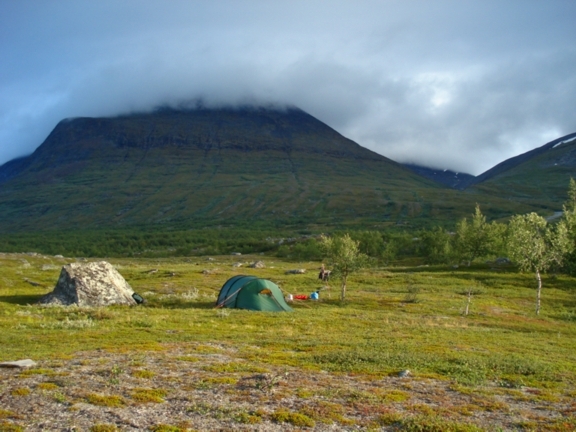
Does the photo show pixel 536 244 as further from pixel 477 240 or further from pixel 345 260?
pixel 477 240

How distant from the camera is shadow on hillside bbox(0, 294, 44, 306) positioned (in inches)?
1569

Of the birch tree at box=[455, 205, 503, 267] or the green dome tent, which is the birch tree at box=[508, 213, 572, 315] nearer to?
the green dome tent

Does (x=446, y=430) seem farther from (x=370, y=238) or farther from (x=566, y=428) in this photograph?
(x=370, y=238)

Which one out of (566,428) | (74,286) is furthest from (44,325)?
(566,428)

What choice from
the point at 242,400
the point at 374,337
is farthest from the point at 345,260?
the point at 242,400

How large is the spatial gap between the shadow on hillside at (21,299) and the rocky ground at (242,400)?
972 inches

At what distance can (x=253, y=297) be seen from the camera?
130 ft

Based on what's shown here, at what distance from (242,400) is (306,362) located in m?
6.34

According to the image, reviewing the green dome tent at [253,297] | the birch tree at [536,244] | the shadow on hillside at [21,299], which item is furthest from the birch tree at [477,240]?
the shadow on hillside at [21,299]

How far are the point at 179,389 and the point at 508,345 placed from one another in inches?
790

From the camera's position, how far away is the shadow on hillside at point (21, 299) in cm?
3985

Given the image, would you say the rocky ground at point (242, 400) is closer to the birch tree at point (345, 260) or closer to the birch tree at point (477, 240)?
the birch tree at point (345, 260)

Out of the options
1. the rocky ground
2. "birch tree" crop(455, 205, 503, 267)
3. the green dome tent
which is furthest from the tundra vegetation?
"birch tree" crop(455, 205, 503, 267)

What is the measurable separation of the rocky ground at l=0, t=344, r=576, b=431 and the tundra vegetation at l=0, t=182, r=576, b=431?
0.06 m
